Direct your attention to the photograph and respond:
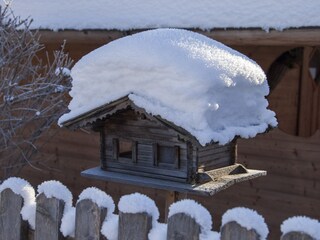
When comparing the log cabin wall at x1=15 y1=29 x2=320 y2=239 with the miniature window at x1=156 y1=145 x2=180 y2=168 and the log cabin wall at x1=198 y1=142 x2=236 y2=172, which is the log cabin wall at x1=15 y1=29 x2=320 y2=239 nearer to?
the log cabin wall at x1=198 y1=142 x2=236 y2=172

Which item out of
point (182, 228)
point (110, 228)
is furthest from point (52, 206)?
point (182, 228)

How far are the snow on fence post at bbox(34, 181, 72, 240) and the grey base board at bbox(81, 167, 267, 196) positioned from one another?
0.29 meters

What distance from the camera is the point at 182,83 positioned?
8.60 ft

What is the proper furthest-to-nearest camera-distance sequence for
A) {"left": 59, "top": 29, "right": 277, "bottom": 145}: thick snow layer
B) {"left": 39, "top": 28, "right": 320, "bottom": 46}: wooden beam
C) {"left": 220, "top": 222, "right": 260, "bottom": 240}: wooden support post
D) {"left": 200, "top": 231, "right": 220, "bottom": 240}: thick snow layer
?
{"left": 39, "top": 28, "right": 320, "bottom": 46}: wooden beam, {"left": 59, "top": 29, "right": 277, "bottom": 145}: thick snow layer, {"left": 200, "top": 231, "right": 220, "bottom": 240}: thick snow layer, {"left": 220, "top": 222, "right": 260, "bottom": 240}: wooden support post

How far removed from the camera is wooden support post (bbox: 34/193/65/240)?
9.28 feet

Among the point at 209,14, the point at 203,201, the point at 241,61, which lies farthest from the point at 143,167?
the point at 203,201

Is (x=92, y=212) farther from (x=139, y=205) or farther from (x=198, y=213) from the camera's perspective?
(x=198, y=213)

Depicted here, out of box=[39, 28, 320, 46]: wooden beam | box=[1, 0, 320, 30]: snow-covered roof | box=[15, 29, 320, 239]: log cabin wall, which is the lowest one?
box=[15, 29, 320, 239]: log cabin wall

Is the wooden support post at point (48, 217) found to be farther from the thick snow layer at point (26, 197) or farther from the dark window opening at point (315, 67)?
the dark window opening at point (315, 67)

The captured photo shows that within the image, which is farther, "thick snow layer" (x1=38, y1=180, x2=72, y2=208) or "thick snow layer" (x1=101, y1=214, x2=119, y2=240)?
"thick snow layer" (x1=38, y1=180, x2=72, y2=208)

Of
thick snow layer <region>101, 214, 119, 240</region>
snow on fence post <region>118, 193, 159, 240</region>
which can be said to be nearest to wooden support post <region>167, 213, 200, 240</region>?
snow on fence post <region>118, 193, 159, 240</region>

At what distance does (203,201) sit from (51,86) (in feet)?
7.45

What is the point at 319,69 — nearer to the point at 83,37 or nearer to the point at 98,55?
the point at 83,37

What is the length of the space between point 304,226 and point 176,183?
931mm
